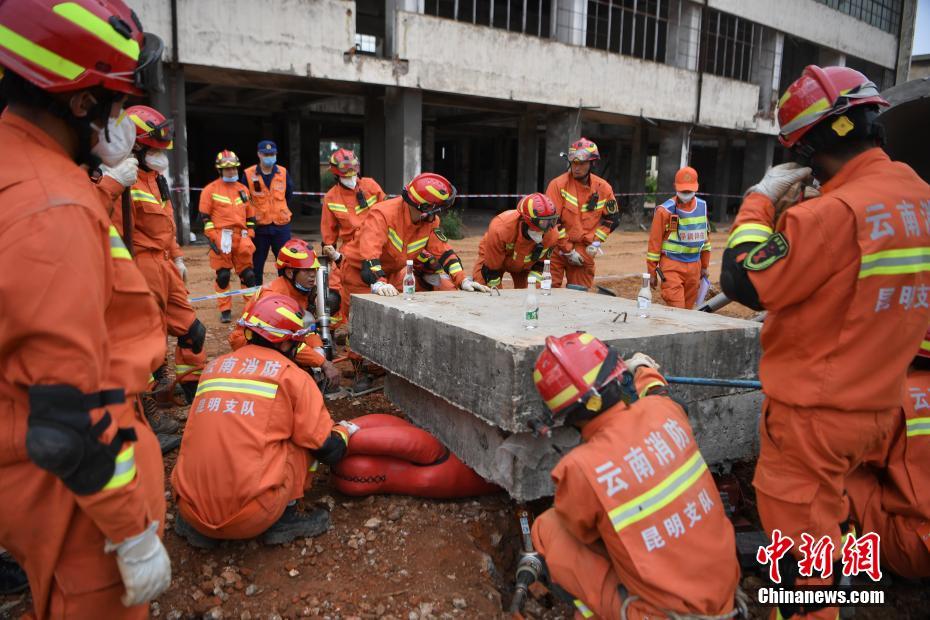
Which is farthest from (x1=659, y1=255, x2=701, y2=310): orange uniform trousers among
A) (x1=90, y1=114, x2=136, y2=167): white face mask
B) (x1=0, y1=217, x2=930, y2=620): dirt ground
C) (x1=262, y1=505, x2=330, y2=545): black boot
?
(x1=90, y1=114, x2=136, y2=167): white face mask

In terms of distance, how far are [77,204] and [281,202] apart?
725 centimetres

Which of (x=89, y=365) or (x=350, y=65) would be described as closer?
(x=89, y=365)

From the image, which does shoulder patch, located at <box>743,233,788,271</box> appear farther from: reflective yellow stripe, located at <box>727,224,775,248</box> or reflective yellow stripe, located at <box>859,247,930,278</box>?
reflective yellow stripe, located at <box>859,247,930,278</box>

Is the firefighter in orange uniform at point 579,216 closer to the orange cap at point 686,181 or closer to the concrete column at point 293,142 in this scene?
the orange cap at point 686,181

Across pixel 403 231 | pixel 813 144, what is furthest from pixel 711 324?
pixel 403 231

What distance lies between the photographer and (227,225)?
25.7 ft

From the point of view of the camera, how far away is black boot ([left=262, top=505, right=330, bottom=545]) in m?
3.36

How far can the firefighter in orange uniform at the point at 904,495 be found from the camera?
2949mm

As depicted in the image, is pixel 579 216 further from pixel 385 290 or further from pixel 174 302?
pixel 174 302

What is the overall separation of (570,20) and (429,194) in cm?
1320

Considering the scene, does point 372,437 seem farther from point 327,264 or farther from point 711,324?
point 327,264

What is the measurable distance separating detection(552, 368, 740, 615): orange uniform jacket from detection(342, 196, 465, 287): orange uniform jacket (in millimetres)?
3656

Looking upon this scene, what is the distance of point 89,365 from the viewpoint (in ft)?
4.90

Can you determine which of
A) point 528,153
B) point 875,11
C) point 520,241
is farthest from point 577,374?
point 875,11
